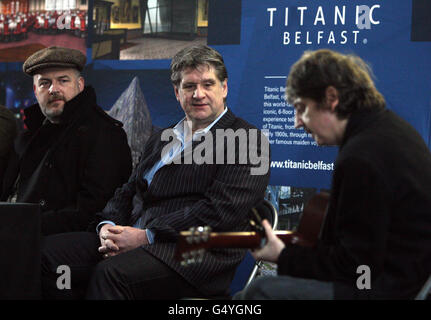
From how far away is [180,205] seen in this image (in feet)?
9.01

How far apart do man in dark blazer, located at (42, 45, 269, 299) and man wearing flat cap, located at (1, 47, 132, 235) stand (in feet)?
0.64

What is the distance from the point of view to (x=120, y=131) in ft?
11.5

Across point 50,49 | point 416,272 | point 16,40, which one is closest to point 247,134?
point 416,272

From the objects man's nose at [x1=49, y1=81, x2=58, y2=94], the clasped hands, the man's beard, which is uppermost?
man's nose at [x1=49, y1=81, x2=58, y2=94]

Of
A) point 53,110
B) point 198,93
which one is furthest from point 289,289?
point 53,110

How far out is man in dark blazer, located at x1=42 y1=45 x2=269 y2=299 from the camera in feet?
8.23

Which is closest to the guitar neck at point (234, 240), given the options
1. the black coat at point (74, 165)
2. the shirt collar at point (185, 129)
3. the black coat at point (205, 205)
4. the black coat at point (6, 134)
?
the black coat at point (205, 205)

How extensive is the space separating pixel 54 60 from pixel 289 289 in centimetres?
239

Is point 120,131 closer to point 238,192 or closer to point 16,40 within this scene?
point 238,192

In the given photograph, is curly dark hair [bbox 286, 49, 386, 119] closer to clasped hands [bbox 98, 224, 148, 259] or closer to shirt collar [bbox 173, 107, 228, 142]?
shirt collar [bbox 173, 107, 228, 142]

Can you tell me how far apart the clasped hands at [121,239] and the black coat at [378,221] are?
1026mm

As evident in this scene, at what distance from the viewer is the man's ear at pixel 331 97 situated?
6.27 feet

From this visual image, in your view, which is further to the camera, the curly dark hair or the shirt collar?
the shirt collar

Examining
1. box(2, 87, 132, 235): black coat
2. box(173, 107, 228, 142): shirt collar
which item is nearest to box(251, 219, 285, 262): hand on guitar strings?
box(173, 107, 228, 142): shirt collar
